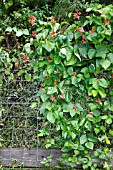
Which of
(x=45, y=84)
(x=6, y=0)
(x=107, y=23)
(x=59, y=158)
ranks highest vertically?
(x=6, y=0)

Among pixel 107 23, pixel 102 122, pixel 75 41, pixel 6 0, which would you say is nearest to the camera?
pixel 107 23

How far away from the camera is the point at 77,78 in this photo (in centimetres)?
210

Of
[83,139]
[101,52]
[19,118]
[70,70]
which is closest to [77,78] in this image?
[70,70]

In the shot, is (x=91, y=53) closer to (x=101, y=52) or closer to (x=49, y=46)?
(x=101, y=52)

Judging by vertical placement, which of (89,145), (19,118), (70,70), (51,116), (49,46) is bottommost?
(89,145)

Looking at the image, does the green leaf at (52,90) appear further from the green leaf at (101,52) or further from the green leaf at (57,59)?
the green leaf at (101,52)

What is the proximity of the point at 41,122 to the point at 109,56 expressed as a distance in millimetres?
1117

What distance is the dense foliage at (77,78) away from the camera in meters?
1.97

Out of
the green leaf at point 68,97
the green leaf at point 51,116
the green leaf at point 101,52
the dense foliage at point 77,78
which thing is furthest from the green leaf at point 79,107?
the green leaf at point 101,52

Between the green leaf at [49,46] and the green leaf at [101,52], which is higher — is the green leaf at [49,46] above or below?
above

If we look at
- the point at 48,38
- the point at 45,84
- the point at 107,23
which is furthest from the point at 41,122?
the point at 107,23

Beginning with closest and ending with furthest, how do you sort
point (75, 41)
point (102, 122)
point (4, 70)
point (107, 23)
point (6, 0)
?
1. point (107, 23)
2. point (75, 41)
3. point (102, 122)
4. point (4, 70)
5. point (6, 0)

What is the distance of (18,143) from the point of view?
2674 mm

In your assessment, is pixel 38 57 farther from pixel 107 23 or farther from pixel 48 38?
pixel 107 23
